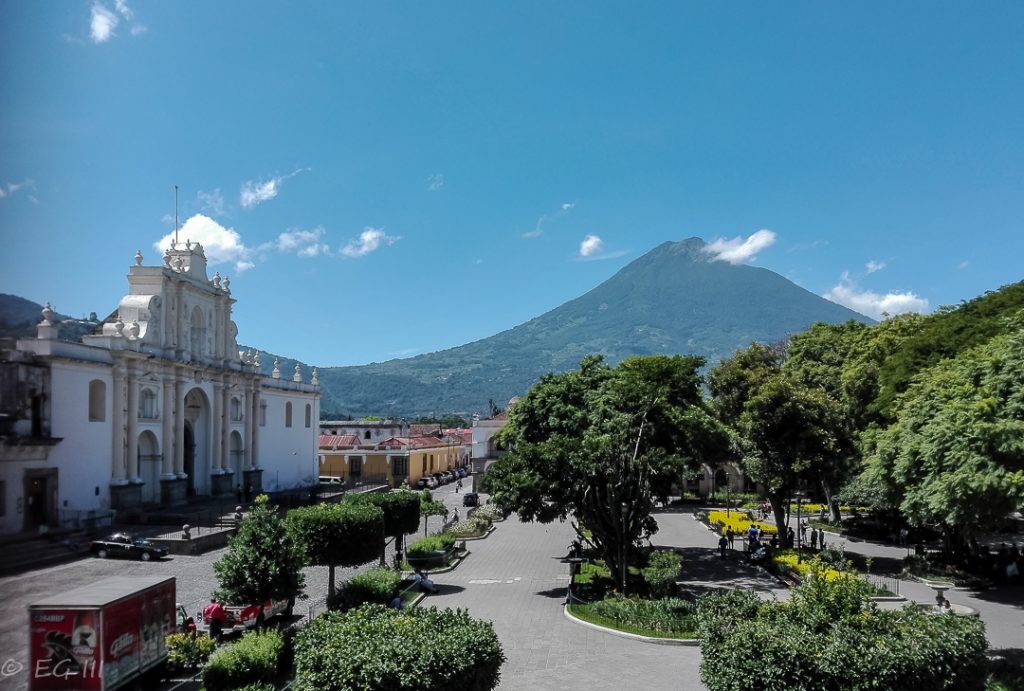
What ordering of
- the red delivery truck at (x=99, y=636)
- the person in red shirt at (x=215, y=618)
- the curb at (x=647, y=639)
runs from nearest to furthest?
the red delivery truck at (x=99, y=636)
the person in red shirt at (x=215, y=618)
the curb at (x=647, y=639)

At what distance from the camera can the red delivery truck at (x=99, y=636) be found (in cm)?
1086

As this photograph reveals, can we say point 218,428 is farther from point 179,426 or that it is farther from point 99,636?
point 99,636

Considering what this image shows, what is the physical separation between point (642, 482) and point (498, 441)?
12.1 meters

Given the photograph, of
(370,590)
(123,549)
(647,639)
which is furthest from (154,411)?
(647,639)

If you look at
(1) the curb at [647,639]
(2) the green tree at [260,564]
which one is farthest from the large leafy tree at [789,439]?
(2) the green tree at [260,564]

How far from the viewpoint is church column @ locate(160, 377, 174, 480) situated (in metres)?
38.2

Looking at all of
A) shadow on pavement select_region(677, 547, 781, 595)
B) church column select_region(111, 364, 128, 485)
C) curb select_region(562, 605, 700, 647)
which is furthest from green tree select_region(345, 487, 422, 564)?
church column select_region(111, 364, 128, 485)

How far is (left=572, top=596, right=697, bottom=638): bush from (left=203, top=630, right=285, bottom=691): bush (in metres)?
8.45

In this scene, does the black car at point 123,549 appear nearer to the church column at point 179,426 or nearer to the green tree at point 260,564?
the green tree at point 260,564

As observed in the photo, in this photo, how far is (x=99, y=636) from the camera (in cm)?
1150

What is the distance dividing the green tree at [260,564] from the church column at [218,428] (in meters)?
29.9

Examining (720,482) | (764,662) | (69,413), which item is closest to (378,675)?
(764,662)

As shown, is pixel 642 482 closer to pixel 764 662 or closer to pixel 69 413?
pixel 764 662

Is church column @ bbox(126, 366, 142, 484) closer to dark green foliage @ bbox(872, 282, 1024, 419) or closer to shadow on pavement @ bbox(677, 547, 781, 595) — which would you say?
shadow on pavement @ bbox(677, 547, 781, 595)
